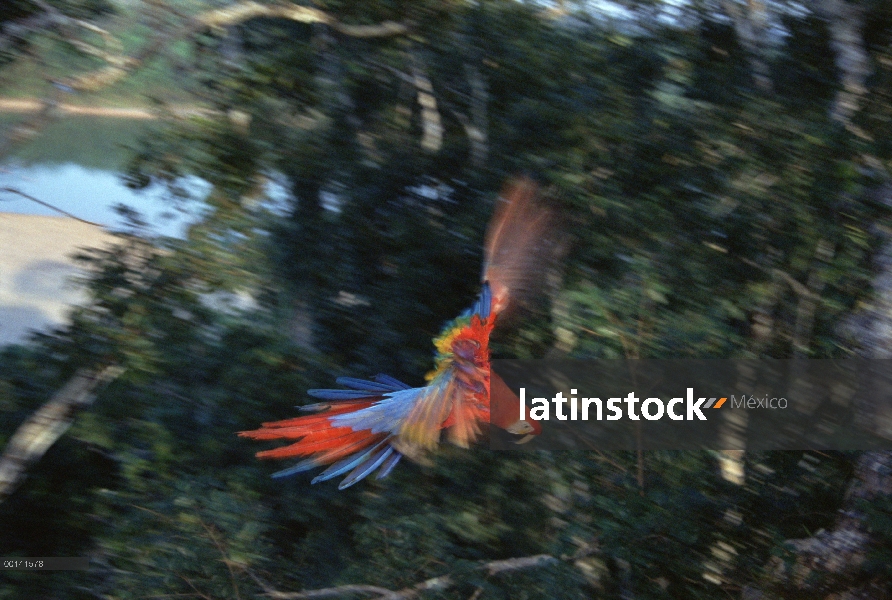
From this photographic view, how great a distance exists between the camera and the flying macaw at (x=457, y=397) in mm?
2582

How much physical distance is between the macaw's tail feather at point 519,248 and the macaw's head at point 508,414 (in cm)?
26

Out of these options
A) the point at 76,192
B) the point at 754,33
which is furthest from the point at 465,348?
the point at 76,192

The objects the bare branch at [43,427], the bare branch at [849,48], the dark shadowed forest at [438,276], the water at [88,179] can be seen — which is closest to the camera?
the bare branch at [849,48]

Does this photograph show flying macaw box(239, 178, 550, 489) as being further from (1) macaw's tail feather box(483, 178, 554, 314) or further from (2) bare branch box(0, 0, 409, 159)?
(2) bare branch box(0, 0, 409, 159)

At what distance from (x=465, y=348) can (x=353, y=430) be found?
46 cm

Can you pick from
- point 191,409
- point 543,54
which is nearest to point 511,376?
point 543,54

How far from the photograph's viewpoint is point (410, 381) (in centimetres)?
302

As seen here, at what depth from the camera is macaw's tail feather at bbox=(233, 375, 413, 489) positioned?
258 centimetres

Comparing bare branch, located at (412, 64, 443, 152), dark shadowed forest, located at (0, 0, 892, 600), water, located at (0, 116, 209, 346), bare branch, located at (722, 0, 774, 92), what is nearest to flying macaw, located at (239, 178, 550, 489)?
dark shadowed forest, located at (0, 0, 892, 600)

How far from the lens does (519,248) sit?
2.64m

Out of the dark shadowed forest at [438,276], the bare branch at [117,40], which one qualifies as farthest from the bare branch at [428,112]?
the bare branch at [117,40]

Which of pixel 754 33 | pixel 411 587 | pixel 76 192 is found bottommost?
pixel 411 587

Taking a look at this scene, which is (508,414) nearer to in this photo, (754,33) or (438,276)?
(438,276)

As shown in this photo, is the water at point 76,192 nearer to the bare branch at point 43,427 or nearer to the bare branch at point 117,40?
the bare branch at point 117,40
